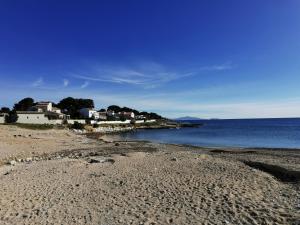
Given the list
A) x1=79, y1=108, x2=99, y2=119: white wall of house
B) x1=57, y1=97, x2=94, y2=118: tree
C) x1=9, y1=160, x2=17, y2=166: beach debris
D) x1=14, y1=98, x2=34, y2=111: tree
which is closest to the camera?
x1=9, y1=160, x2=17, y2=166: beach debris

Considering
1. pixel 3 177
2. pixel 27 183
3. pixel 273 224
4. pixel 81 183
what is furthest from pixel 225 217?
pixel 3 177

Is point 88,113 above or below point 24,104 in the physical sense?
below

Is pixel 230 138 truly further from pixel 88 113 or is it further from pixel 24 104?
pixel 24 104

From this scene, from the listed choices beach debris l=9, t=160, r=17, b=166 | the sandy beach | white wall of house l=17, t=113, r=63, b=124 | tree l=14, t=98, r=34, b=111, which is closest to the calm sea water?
white wall of house l=17, t=113, r=63, b=124

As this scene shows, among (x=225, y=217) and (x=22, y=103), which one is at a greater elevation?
(x=22, y=103)

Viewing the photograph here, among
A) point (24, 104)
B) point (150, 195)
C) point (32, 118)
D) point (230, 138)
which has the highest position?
point (24, 104)

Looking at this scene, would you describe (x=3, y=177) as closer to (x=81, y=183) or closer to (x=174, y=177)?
(x=81, y=183)

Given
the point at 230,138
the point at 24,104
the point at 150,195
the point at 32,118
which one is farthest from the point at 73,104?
the point at 150,195

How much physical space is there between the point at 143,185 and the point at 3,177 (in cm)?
730

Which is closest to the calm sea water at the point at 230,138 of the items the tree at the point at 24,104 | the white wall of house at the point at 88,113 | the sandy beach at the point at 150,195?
the sandy beach at the point at 150,195

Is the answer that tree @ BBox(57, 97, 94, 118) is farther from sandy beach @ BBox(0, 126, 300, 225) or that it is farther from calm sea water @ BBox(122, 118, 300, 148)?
sandy beach @ BBox(0, 126, 300, 225)

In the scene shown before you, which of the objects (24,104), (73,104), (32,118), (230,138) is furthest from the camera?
(73,104)

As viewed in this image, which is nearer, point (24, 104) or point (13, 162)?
point (13, 162)

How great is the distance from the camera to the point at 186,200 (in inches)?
438
